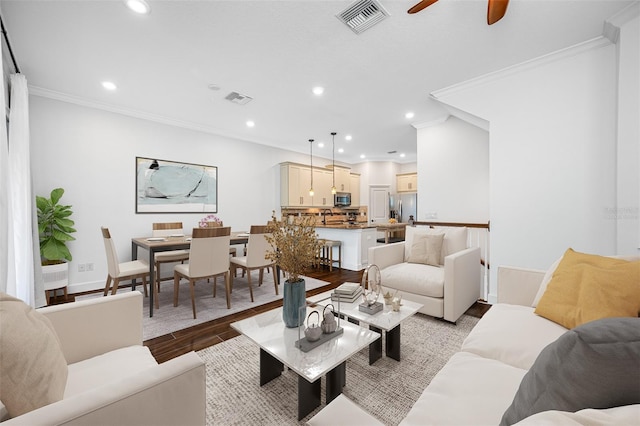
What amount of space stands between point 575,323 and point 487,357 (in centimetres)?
54

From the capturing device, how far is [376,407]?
5.02 ft

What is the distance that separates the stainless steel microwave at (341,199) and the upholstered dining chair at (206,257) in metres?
4.61

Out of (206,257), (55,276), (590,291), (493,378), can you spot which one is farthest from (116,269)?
(590,291)

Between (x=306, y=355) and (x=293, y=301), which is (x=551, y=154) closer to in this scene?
(x=293, y=301)

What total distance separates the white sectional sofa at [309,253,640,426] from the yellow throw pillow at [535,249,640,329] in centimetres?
5

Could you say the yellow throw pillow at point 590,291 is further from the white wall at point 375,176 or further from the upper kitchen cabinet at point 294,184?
the white wall at point 375,176

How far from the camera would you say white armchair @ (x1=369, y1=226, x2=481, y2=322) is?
2570 millimetres

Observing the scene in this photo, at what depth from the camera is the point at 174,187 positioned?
466 centimetres

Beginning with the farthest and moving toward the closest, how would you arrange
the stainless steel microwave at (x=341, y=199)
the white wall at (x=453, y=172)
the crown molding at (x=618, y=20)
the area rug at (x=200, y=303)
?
the stainless steel microwave at (x=341, y=199) < the white wall at (x=453, y=172) < the area rug at (x=200, y=303) < the crown molding at (x=618, y=20)

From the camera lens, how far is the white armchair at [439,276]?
8.43ft

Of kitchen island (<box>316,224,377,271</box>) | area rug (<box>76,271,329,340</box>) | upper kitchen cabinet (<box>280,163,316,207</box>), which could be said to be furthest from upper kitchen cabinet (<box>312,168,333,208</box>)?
area rug (<box>76,271,329,340</box>)

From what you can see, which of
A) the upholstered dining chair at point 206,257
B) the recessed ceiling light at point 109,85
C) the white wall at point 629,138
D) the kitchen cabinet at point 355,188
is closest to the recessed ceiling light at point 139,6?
the recessed ceiling light at point 109,85

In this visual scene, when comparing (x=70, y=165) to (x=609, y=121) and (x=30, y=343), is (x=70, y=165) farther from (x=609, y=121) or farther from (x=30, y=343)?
(x=609, y=121)

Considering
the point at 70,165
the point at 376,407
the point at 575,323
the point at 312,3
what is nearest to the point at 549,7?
the point at 312,3
